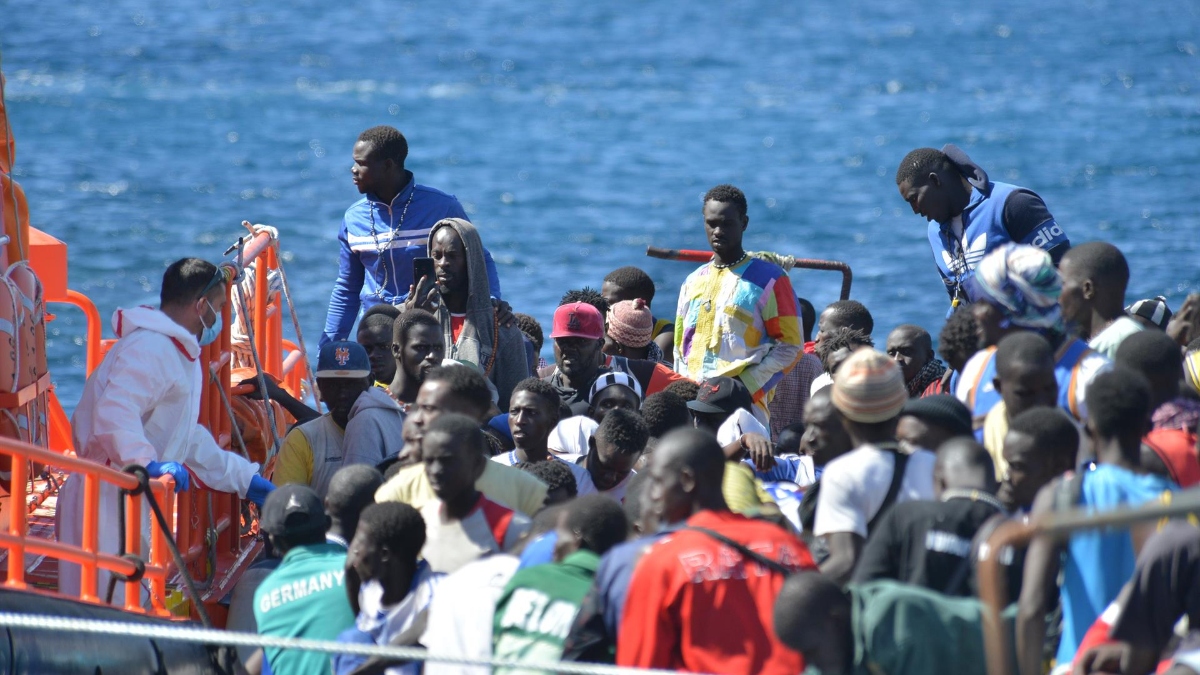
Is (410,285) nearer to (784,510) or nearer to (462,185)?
(784,510)

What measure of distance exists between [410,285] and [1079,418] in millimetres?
4766

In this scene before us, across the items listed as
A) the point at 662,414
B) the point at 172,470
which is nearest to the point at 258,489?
the point at 172,470

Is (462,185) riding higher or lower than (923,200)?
lower

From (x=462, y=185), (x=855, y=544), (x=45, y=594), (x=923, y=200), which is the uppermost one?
(x=923, y=200)

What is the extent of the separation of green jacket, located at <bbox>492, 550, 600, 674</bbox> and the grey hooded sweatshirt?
3.63m

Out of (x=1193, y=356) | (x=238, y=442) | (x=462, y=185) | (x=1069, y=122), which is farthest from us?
(x=1069, y=122)

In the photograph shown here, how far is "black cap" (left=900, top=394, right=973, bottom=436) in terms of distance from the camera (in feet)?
19.7

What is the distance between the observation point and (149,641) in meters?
7.98

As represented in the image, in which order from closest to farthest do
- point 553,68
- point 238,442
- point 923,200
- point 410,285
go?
point 923,200 → point 238,442 → point 410,285 → point 553,68

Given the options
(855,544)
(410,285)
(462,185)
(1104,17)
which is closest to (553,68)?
(462,185)

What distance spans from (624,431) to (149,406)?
2242 mm

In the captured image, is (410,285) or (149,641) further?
(410,285)

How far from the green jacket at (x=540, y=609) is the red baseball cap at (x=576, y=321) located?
3492mm

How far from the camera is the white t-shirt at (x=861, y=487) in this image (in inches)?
217
